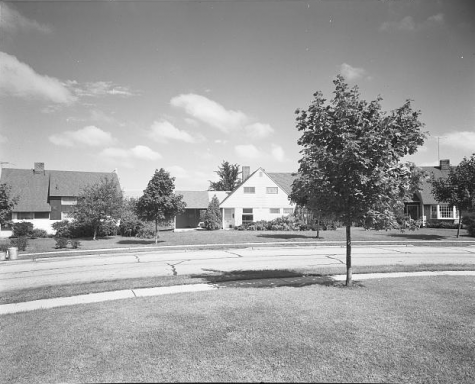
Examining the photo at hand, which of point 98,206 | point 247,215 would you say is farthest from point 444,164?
point 98,206

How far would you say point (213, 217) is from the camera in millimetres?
43375

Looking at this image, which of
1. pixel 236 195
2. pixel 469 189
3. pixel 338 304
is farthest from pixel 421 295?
pixel 236 195

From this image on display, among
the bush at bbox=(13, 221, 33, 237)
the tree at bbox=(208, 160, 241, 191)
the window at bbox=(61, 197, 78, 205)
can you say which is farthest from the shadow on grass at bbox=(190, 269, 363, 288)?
the tree at bbox=(208, 160, 241, 191)

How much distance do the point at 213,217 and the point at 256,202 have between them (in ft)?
20.0

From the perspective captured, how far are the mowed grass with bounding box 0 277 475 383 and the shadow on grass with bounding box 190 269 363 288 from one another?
1940 millimetres

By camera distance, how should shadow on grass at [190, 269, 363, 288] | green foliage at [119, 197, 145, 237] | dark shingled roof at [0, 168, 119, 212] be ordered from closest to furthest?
1. shadow on grass at [190, 269, 363, 288]
2. green foliage at [119, 197, 145, 237]
3. dark shingled roof at [0, 168, 119, 212]

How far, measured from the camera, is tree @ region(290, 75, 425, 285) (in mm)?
9023

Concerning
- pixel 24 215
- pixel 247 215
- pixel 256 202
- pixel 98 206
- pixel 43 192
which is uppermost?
pixel 43 192

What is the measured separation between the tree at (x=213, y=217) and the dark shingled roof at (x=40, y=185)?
46.0 ft

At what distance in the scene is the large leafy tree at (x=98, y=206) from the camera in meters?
31.0

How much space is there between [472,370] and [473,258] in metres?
15.4

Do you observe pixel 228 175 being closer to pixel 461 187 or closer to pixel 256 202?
pixel 256 202

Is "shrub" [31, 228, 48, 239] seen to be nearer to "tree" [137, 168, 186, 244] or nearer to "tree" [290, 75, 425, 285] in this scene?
"tree" [137, 168, 186, 244]

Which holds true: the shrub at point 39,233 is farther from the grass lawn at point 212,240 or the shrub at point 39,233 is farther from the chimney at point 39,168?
the chimney at point 39,168
